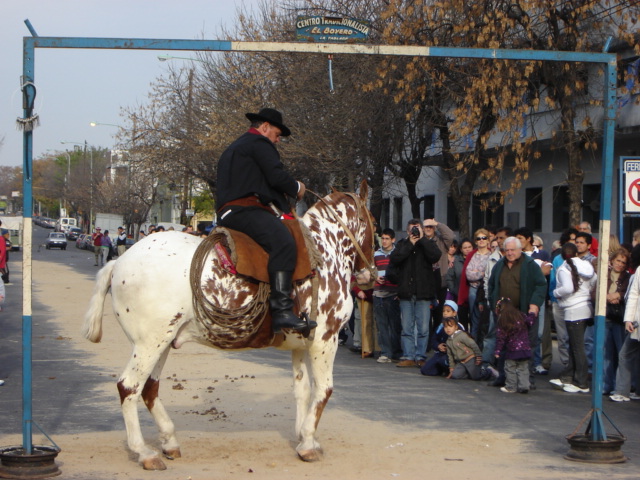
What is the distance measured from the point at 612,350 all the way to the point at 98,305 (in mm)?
6908

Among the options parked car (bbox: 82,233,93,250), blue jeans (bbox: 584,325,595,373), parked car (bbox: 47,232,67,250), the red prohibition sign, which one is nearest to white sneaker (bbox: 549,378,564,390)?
blue jeans (bbox: 584,325,595,373)

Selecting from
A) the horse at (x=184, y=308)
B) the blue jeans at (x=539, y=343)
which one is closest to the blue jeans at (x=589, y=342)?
the blue jeans at (x=539, y=343)

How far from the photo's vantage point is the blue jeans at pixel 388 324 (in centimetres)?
1534

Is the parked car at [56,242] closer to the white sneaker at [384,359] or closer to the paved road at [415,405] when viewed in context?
the paved road at [415,405]

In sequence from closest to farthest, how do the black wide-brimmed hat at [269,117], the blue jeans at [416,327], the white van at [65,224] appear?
the black wide-brimmed hat at [269,117], the blue jeans at [416,327], the white van at [65,224]

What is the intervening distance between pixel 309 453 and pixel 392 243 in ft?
26.3

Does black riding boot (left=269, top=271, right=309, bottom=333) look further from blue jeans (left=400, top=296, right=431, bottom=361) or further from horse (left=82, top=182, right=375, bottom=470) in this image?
blue jeans (left=400, top=296, right=431, bottom=361)

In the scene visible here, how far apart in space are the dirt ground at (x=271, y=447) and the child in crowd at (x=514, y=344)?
8.92ft

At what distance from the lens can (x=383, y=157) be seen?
2773cm

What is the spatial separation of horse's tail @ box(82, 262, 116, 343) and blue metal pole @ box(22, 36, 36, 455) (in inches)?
25.2

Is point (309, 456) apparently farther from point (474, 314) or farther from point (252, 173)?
point (474, 314)

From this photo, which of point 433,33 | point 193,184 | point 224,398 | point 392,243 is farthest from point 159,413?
point 193,184

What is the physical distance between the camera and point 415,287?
14.6 m

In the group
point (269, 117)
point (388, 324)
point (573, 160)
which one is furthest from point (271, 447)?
point (573, 160)
